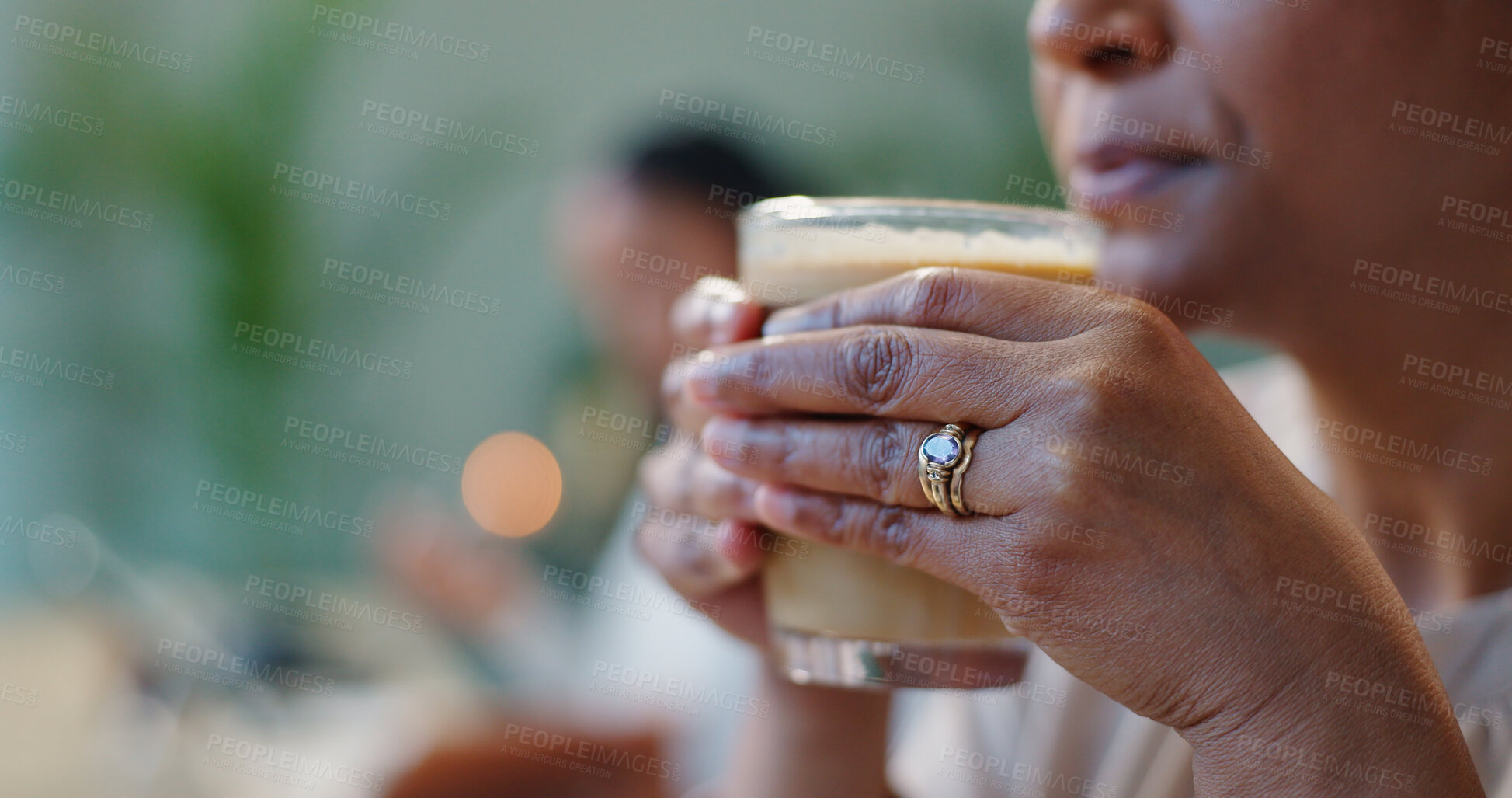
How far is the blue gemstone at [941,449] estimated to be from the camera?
70 cm

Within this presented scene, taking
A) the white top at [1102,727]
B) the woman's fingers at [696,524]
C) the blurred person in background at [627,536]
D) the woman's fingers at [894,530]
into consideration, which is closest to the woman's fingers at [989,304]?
the woman's fingers at [894,530]

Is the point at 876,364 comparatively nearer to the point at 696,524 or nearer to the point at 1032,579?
the point at 1032,579

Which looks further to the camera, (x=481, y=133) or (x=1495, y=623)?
(x=481, y=133)

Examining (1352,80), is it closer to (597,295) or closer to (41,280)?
(597,295)

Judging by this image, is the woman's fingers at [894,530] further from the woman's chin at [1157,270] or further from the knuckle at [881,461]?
the woman's chin at [1157,270]

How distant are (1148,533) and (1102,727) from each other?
797 mm

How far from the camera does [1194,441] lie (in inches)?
26.2

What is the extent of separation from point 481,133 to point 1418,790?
15.4 ft

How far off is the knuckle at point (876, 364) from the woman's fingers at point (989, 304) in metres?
0.03

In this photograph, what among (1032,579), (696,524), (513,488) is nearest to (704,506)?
(696,524)

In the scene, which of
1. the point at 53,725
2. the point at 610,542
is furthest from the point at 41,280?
the point at 53,725

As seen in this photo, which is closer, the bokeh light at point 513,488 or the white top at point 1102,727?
the white top at point 1102,727

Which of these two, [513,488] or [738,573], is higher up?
[738,573]

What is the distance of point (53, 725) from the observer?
52.1 inches
